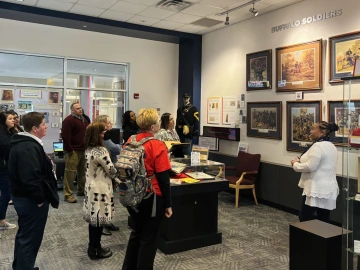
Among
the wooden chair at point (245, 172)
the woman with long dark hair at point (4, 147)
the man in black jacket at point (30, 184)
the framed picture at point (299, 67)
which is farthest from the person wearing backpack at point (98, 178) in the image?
the framed picture at point (299, 67)

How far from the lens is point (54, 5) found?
5582 millimetres

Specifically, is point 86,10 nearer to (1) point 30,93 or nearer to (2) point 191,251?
(1) point 30,93

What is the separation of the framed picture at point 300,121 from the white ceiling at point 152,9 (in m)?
1.63

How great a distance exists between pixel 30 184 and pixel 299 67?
417 centimetres

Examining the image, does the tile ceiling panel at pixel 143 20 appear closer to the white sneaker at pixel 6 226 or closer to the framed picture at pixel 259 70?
the framed picture at pixel 259 70

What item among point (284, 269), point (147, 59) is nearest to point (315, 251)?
point (284, 269)

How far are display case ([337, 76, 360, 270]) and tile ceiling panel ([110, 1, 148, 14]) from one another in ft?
13.9

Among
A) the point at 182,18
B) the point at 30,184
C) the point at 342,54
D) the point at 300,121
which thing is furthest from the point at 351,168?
the point at 182,18

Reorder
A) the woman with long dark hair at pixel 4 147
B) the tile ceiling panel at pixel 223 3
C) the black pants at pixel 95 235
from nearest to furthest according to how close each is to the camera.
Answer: the black pants at pixel 95 235, the woman with long dark hair at pixel 4 147, the tile ceiling panel at pixel 223 3

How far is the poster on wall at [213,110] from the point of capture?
22.1 ft

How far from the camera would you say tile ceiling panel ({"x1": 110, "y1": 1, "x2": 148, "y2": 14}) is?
5461mm

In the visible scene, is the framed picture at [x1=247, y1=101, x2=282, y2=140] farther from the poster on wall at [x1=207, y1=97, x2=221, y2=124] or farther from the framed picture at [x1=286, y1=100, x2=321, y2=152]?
the poster on wall at [x1=207, y1=97, x2=221, y2=124]

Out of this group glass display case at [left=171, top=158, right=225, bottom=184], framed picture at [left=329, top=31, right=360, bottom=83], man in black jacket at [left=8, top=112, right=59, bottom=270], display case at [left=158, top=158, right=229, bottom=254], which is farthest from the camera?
framed picture at [left=329, top=31, right=360, bottom=83]

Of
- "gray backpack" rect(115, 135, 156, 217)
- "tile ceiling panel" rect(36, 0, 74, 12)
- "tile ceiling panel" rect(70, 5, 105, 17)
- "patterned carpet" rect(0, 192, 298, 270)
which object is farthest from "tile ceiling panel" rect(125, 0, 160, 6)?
"gray backpack" rect(115, 135, 156, 217)
